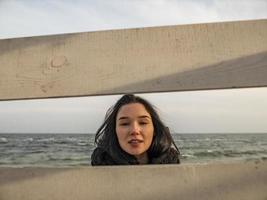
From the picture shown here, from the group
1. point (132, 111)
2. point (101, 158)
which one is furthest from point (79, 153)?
point (132, 111)

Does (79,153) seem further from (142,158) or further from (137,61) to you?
(137,61)

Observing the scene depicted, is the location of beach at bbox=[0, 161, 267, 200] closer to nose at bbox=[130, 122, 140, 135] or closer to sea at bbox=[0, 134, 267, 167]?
nose at bbox=[130, 122, 140, 135]

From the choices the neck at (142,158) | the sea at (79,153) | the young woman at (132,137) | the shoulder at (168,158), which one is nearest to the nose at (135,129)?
the young woman at (132,137)

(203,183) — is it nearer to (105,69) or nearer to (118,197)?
(118,197)

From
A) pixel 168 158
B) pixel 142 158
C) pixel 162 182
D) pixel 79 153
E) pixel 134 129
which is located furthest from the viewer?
pixel 79 153

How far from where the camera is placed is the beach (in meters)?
1.24

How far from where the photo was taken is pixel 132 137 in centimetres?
157

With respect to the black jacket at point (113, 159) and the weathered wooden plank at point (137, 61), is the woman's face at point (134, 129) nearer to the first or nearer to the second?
the black jacket at point (113, 159)

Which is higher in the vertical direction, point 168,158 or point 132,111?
point 132,111

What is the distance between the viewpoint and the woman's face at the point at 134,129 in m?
1.57

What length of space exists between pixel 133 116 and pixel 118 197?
436 millimetres

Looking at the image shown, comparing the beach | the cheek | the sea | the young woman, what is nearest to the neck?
the young woman

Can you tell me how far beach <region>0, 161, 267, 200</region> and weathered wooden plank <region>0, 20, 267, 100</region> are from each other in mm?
260

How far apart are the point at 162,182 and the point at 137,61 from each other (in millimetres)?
406
